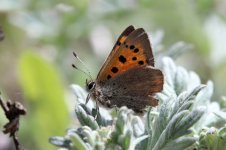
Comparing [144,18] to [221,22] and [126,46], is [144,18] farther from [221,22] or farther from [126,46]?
[126,46]

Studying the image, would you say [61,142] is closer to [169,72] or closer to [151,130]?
[151,130]

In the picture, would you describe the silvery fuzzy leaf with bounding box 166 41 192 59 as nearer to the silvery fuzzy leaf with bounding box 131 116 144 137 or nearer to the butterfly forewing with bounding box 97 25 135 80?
the butterfly forewing with bounding box 97 25 135 80

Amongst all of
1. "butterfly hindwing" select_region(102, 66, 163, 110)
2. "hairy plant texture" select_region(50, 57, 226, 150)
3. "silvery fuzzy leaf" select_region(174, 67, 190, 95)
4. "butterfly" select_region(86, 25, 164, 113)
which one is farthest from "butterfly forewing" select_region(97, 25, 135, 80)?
"silvery fuzzy leaf" select_region(174, 67, 190, 95)

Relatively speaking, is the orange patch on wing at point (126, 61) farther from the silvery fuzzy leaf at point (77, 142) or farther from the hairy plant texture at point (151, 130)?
the silvery fuzzy leaf at point (77, 142)

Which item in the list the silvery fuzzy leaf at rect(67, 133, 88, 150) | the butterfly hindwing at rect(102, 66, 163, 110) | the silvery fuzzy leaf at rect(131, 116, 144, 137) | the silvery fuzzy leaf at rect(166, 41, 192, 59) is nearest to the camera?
the silvery fuzzy leaf at rect(67, 133, 88, 150)

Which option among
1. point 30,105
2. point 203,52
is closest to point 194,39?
point 203,52

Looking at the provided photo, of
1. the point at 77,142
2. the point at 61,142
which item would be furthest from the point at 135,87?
the point at 77,142

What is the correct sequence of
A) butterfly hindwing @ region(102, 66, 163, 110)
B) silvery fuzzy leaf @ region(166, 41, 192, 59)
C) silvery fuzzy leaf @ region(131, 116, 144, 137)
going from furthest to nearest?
silvery fuzzy leaf @ region(166, 41, 192, 59) → butterfly hindwing @ region(102, 66, 163, 110) → silvery fuzzy leaf @ region(131, 116, 144, 137)

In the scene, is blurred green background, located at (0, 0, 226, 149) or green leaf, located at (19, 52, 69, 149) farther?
blurred green background, located at (0, 0, 226, 149)
